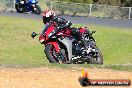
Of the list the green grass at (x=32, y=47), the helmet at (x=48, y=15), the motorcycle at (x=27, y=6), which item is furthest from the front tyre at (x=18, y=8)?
the helmet at (x=48, y=15)

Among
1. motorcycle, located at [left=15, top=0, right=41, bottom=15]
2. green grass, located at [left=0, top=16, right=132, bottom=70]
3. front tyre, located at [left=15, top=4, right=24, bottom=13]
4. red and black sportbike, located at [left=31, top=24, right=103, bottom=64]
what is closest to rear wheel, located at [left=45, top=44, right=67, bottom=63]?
red and black sportbike, located at [left=31, top=24, right=103, bottom=64]

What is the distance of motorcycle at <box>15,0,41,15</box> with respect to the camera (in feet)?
108

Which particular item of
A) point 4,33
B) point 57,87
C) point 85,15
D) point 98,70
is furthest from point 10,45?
point 85,15

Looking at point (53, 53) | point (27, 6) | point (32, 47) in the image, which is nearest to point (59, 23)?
point (53, 53)

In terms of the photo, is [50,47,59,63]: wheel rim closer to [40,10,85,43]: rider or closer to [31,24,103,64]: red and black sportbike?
[31,24,103,64]: red and black sportbike

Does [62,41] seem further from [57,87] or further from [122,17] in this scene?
[122,17]

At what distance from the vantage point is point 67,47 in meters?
12.7

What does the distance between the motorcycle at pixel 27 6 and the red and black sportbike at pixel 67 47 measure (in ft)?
66.2

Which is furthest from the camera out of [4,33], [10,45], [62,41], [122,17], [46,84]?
[122,17]

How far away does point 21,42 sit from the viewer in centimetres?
1950

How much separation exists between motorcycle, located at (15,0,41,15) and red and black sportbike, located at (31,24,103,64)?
20.2m

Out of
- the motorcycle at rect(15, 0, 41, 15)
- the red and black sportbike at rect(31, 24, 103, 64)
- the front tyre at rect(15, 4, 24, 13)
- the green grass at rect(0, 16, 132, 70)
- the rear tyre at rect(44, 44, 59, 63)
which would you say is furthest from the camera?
the front tyre at rect(15, 4, 24, 13)

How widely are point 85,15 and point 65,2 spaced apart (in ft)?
7.48

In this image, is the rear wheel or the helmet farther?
the helmet
